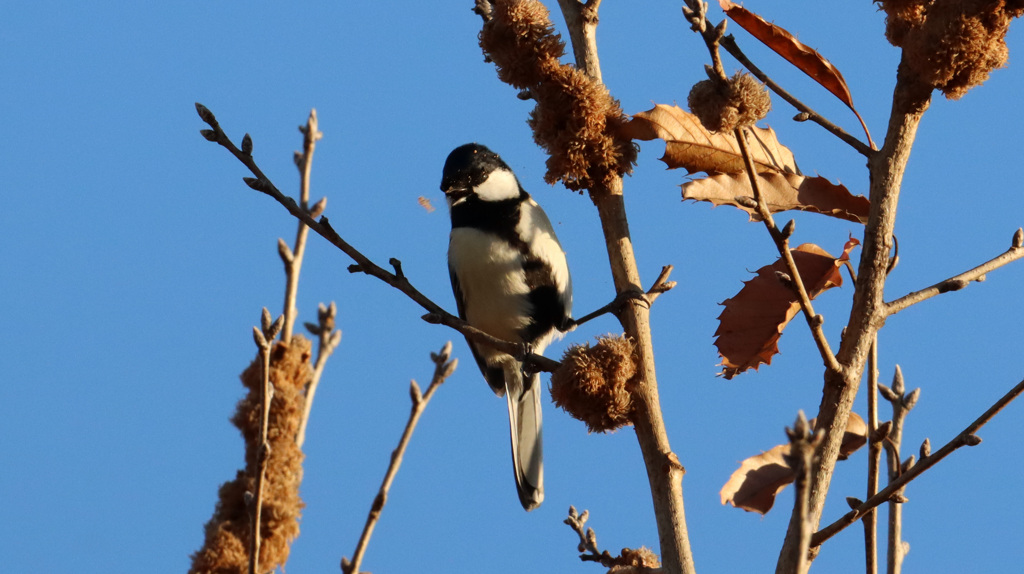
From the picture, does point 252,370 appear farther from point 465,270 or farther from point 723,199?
point 723,199

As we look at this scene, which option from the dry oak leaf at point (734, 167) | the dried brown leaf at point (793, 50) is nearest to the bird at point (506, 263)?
the dry oak leaf at point (734, 167)

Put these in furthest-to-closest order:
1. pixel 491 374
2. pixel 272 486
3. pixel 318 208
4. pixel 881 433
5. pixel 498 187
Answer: pixel 491 374, pixel 498 187, pixel 318 208, pixel 272 486, pixel 881 433

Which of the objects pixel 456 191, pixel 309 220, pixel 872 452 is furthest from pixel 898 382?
pixel 456 191

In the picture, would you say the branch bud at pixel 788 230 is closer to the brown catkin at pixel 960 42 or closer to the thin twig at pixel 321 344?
the brown catkin at pixel 960 42

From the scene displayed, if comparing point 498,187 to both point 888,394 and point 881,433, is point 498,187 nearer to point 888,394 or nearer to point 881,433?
point 888,394

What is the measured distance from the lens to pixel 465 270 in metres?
3.46

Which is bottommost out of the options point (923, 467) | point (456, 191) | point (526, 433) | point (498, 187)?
point (923, 467)

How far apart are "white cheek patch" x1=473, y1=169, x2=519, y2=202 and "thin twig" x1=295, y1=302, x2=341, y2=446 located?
0.78 m

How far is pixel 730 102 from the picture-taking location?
1.48 meters

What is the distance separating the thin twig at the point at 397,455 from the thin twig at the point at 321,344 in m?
0.40

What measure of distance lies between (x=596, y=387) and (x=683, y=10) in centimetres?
70

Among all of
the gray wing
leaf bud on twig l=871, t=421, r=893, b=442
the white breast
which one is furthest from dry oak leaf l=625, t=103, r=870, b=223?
the gray wing

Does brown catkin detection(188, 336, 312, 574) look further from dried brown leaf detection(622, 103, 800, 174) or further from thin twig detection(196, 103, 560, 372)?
dried brown leaf detection(622, 103, 800, 174)

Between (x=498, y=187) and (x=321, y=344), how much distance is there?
100 centimetres
